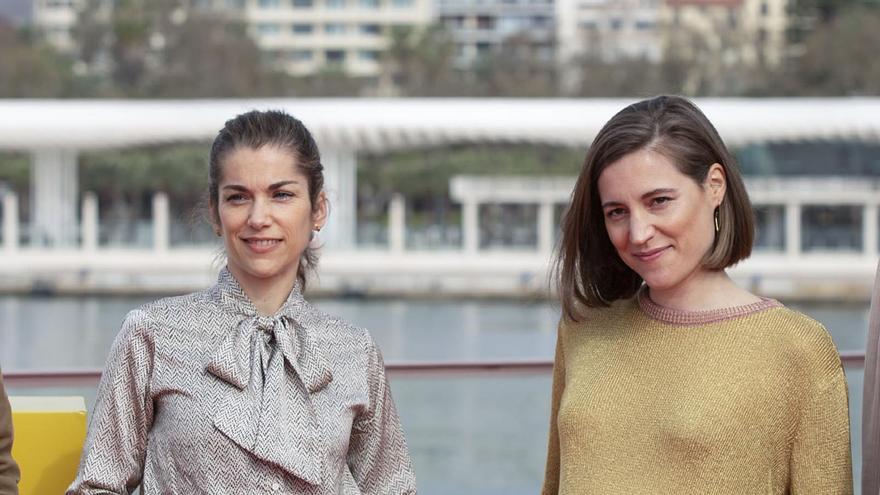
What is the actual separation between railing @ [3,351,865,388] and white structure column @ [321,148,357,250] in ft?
51.3

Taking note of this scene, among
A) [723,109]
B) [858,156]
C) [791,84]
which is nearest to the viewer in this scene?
[723,109]

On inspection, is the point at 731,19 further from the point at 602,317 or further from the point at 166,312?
the point at 166,312

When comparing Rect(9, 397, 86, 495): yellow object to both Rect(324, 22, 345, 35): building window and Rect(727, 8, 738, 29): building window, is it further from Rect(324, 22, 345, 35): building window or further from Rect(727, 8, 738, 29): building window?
Rect(324, 22, 345, 35): building window

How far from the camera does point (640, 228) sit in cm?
125

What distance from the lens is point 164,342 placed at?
1.26 metres

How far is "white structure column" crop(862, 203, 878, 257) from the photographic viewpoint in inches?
738

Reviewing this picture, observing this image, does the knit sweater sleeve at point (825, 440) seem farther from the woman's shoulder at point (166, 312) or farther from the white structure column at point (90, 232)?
the white structure column at point (90, 232)

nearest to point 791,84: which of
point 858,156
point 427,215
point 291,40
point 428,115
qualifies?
point 858,156

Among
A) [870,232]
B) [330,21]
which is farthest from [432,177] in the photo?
[330,21]

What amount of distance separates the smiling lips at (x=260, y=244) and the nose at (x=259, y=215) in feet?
0.04

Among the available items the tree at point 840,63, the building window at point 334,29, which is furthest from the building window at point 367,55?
the tree at point 840,63

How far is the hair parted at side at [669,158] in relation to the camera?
1.26m

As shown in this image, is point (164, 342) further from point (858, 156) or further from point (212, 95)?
point (212, 95)

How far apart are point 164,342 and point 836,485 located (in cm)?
60
